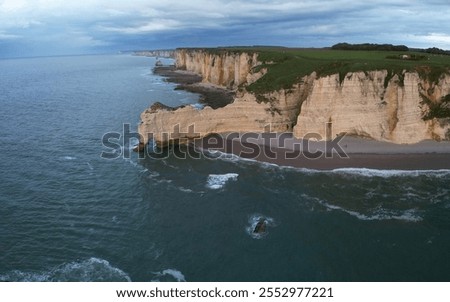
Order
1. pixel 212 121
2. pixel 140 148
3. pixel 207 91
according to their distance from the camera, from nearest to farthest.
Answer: pixel 140 148 < pixel 212 121 < pixel 207 91

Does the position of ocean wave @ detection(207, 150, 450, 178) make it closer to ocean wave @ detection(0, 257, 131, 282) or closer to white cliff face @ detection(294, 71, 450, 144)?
white cliff face @ detection(294, 71, 450, 144)

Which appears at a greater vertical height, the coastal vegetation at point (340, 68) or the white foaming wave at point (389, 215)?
Answer: the coastal vegetation at point (340, 68)

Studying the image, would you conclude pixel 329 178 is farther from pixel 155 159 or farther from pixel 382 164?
pixel 155 159

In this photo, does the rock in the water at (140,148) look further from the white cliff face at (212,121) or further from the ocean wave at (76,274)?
the ocean wave at (76,274)

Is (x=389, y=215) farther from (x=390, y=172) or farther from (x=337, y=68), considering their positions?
(x=337, y=68)

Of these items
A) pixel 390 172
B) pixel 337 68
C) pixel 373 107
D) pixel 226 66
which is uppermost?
pixel 226 66

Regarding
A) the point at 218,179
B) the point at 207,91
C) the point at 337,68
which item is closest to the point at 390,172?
the point at 337,68

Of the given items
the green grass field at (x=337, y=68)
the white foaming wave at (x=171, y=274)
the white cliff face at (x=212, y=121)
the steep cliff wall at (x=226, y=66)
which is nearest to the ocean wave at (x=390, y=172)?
the green grass field at (x=337, y=68)
